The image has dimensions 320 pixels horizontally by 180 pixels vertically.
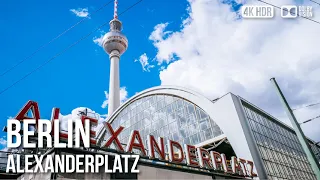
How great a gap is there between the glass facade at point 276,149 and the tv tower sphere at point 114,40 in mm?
60009

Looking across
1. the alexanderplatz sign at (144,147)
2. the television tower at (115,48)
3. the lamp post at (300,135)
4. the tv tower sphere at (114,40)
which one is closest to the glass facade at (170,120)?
the alexanderplatz sign at (144,147)

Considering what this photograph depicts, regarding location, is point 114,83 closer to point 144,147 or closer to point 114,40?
point 114,40

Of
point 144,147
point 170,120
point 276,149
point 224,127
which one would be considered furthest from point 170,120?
point 144,147

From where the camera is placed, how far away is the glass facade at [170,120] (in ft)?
107

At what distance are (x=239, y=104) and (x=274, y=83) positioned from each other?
763 inches

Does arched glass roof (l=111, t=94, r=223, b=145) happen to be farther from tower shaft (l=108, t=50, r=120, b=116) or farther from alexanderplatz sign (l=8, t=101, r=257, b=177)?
tower shaft (l=108, t=50, r=120, b=116)

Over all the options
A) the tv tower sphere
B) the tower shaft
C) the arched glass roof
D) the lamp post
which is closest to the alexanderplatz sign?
the arched glass roof

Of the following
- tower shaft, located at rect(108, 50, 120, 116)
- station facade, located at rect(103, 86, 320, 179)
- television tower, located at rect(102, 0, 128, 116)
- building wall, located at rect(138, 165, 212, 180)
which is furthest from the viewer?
television tower, located at rect(102, 0, 128, 116)

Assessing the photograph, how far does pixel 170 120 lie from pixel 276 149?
48.4ft

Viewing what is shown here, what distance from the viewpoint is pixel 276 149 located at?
3434 centimetres

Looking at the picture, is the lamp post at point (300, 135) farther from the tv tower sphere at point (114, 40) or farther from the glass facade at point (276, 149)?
the tv tower sphere at point (114, 40)

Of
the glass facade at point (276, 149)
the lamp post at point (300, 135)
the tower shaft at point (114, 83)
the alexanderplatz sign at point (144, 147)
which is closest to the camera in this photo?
the lamp post at point (300, 135)

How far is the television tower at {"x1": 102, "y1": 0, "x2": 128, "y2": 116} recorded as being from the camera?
3029 inches

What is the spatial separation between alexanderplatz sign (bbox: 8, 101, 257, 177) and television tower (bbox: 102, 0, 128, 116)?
173 ft
